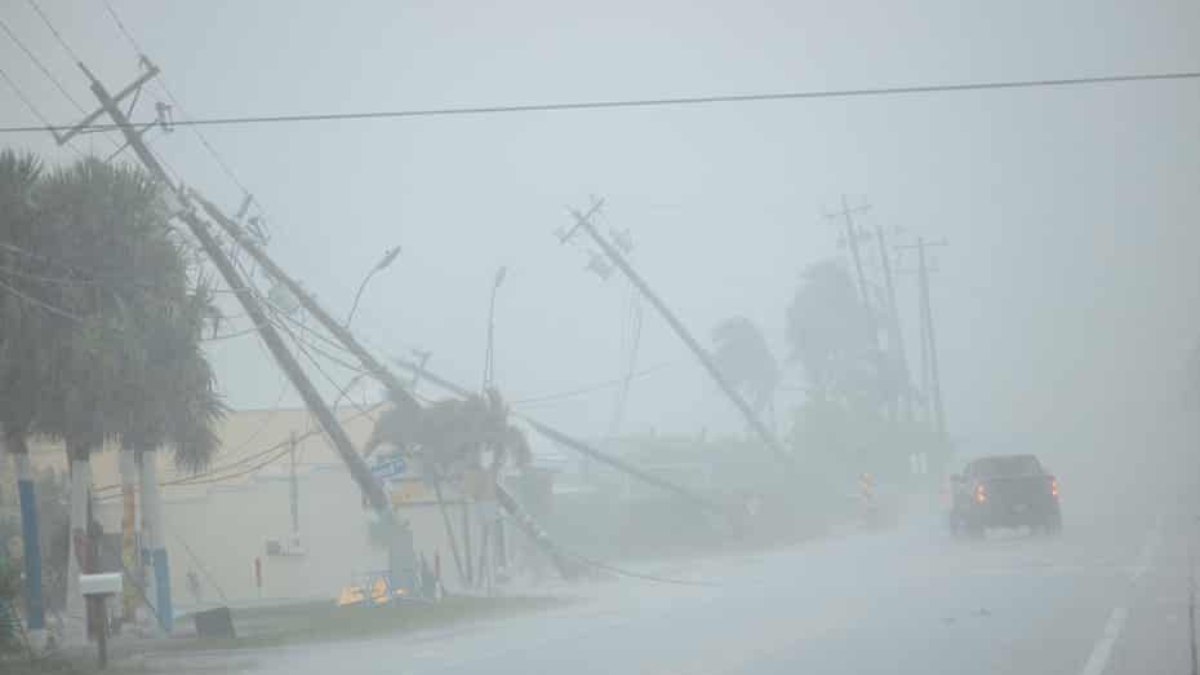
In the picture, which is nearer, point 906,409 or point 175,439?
point 175,439

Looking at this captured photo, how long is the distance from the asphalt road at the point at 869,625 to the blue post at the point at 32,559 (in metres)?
4.16

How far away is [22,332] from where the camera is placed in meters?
26.2

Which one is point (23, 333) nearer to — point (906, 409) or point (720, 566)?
point (720, 566)

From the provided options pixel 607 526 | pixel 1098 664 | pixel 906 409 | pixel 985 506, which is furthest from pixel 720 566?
pixel 906 409

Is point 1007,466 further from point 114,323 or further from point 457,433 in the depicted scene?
point 114,323

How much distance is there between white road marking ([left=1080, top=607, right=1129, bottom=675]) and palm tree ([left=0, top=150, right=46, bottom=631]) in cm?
1645

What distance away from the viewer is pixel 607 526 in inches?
2152

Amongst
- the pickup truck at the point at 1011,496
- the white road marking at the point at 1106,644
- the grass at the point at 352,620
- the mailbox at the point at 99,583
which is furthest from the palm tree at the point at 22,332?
the pickup truck at the point at 1011,496

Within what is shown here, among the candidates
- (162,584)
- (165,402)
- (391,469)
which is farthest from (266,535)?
(165,402)

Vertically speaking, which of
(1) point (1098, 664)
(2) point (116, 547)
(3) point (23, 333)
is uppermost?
(3) point (23, 333)

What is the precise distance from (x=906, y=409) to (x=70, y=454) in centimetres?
5982

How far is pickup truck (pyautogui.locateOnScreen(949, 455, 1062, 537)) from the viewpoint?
4175cm

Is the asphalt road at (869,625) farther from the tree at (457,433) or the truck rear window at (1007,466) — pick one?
the tree at (457,433)

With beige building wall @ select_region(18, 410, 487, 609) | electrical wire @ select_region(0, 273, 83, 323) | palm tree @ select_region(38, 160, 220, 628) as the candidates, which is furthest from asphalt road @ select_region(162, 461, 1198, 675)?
beige building wall @ select_region(18, 410, 487, 609)
